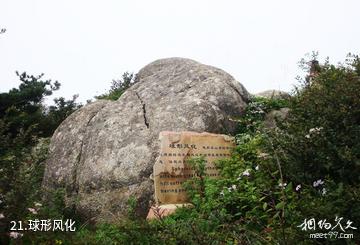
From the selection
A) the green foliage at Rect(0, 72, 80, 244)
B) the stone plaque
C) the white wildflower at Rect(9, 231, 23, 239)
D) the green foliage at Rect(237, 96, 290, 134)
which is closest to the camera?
the white wildflower at Rect(9, 231, 23, 239)

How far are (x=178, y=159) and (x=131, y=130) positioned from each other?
1.74 m

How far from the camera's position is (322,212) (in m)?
3.79

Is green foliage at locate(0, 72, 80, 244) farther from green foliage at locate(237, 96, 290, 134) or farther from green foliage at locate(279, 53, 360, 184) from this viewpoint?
green foliage at locate(237, 96, 290, 134)

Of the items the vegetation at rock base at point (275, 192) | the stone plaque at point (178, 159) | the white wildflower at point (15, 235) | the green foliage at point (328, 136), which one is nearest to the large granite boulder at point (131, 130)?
the stone plaque at point (178, 159)

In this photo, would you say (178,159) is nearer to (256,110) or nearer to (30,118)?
(256,110)

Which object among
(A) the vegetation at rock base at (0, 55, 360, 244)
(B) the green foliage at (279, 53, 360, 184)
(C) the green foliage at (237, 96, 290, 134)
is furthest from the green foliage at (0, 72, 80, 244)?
(C) the green foliage at (237, 96, 290, 134)

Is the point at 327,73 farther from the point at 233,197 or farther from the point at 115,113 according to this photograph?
the point at 115,113

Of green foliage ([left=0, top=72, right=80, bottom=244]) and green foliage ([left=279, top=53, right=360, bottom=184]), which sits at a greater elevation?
green foliage ([left=0, top=72, right=80, bottom=244])

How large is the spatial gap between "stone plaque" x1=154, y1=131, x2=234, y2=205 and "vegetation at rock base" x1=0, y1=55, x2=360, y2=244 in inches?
11.9

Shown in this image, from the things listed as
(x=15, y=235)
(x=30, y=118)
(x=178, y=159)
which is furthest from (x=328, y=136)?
(x=30, y=118)

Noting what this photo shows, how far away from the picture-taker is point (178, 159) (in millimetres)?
7297

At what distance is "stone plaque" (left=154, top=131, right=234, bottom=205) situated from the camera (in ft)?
23.2

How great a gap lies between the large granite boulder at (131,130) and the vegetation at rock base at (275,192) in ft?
2.85

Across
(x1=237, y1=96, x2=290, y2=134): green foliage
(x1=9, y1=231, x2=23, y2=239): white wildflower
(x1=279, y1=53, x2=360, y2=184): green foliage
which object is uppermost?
(x1=237, y1=96, x2=290, y2=134): green foliage
